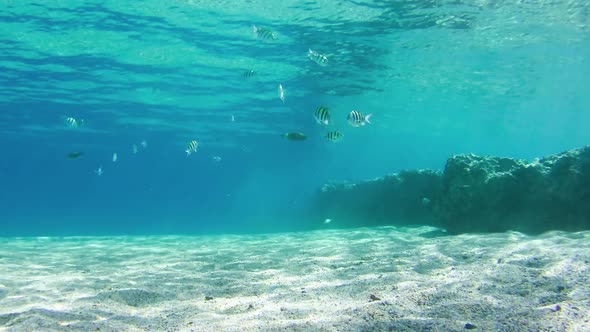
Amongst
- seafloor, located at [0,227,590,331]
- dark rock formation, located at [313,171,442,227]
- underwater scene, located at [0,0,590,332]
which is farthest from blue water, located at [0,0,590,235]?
seafloor, located at [0,227,590,331]

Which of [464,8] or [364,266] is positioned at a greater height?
[464,8]

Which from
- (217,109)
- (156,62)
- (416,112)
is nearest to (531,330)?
(156,62)

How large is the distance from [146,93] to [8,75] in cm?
849

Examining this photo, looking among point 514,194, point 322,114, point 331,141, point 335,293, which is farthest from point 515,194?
point 331,141

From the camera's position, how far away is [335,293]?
198 inches

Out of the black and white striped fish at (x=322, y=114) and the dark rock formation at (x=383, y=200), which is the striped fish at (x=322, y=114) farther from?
the dark rock formation at (x=383, y=200)

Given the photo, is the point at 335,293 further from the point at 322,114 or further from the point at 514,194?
the point at 514,194

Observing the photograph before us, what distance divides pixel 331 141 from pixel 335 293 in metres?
14.7

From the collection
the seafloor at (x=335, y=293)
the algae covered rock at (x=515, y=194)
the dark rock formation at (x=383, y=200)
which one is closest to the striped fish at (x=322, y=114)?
the seafloor at (x=335, y=293)

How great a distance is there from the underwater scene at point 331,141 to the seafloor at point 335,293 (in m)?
0.04

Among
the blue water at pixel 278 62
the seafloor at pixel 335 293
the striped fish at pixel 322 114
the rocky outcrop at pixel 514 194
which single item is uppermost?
the blue water at pixel 278 62

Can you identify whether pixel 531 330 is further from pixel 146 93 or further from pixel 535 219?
pixel 146 93

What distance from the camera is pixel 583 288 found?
14.0 feet

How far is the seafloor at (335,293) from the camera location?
3.76m
